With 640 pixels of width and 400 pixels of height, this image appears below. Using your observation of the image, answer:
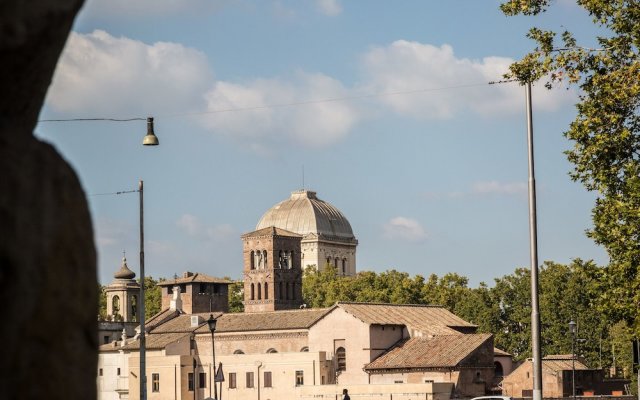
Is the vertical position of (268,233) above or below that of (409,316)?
above

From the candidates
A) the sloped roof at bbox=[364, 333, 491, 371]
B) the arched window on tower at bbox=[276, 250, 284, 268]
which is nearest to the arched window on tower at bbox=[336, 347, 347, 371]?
the sloped roof at bbox=[364, 333, 491, 371]

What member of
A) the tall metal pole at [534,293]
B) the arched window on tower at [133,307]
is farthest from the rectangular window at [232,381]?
the tall metal pole at [534,293]

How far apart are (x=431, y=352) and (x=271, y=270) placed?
1804 inches

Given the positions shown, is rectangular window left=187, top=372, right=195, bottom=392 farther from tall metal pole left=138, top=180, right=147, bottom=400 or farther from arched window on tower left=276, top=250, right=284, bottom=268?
tall metal pole left=138, top=180, right=147, bottom=400

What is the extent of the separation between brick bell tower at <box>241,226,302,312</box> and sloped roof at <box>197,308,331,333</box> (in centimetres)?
2617

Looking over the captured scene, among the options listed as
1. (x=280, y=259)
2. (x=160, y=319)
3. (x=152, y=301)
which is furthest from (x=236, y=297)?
(x=160, y=319)

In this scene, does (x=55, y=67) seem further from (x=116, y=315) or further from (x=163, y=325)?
(x=116, y=315)

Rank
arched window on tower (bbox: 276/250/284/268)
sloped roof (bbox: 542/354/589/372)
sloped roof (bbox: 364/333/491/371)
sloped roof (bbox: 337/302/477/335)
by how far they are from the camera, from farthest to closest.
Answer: arched window on tower (bbox: 276/250/284/268), sloped roof (bbox: 337/302/477/335), sloped roof (bbox: 542/354/589/372), sloped roof (bbox: 364/333/491/371)

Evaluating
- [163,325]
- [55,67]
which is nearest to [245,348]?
[163,325]

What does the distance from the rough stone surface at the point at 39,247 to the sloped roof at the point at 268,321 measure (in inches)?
3530

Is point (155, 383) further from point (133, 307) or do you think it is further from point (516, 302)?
point (133, 307)

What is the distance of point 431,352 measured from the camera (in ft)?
275

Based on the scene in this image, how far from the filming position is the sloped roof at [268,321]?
96.0 m

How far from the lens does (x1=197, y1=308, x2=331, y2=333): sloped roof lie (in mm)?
96000
